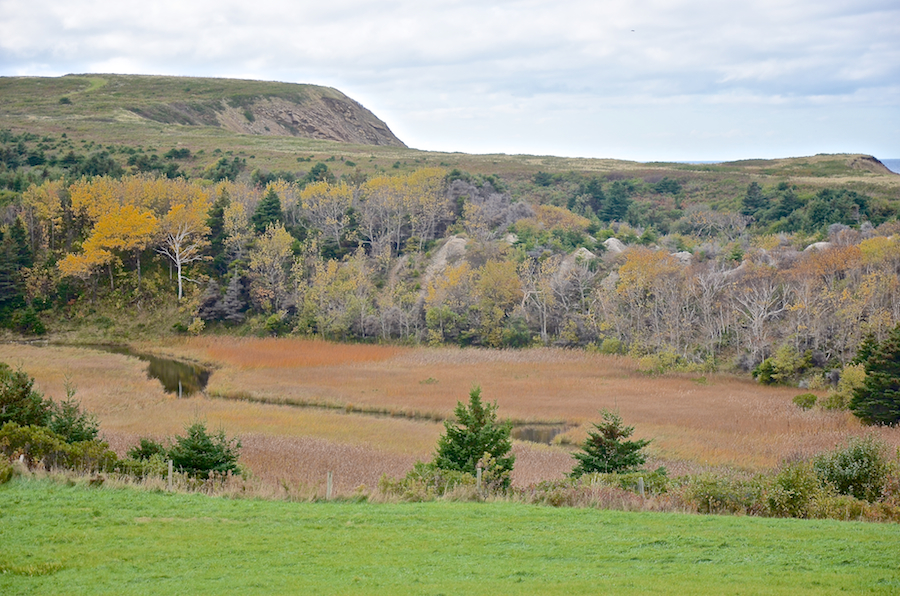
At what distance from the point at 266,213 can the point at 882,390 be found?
177ft

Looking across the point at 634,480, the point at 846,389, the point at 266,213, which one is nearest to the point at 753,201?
the point at 846,389

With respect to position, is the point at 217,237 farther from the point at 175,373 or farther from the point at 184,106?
the point at 184,106

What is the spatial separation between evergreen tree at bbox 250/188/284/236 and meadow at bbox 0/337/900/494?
46.3 ft

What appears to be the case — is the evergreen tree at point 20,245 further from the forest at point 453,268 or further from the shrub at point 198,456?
the shrub at point 198,456

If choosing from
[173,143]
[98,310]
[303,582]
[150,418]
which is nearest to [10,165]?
[173,143]

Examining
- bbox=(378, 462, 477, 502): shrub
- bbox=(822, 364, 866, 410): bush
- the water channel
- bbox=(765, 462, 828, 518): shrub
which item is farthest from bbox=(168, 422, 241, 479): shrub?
bbox=(822, 364, 866, 410): bush

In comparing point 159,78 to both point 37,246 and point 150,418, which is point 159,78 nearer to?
point 37,246

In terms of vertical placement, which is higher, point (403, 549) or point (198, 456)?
point (403, 549)

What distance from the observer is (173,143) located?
4333 inches


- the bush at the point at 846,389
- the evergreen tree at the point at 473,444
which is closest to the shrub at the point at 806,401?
the bush at the point at 846,389

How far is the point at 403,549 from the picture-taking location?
13.9m

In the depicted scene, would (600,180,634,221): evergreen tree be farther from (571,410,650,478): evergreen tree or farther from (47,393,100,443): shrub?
(47,393,100,443): shrub

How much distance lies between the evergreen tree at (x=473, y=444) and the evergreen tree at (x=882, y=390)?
21059mm

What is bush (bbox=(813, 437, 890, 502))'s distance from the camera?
18688 mm
